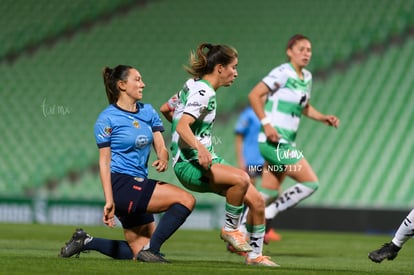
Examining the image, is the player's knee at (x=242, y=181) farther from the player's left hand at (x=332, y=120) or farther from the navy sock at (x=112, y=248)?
the player's left hand at (x=332, y=120)

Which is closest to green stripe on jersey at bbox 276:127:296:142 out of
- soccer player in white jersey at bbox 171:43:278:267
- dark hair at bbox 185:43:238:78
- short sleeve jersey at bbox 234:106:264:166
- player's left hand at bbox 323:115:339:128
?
player's left hand at bbox 323:115:339:128

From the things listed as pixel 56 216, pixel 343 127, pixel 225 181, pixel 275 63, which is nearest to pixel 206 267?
pixel 225 181

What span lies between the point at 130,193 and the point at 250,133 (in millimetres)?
5661

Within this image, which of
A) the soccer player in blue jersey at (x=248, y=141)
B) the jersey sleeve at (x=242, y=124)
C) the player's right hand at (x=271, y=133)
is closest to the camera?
the player's right hand at (x=271, y=133)

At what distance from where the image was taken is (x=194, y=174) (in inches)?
262

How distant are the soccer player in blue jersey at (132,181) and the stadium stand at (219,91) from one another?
27.3 ft

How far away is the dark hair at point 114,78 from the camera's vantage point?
689 centimetres

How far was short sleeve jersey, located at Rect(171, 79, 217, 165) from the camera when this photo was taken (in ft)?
21.2

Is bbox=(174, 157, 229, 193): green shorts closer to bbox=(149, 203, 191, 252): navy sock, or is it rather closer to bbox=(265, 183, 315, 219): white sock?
bbox=(149, 203, 191, 252): navy sock

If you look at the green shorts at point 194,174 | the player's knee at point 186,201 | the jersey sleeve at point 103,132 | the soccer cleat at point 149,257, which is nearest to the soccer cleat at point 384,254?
the green shorts at point 194,174

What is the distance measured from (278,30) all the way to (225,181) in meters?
11.6

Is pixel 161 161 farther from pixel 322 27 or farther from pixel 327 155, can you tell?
pixel 322 27

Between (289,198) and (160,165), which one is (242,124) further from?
(160,165)

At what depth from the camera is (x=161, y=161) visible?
6570mm
